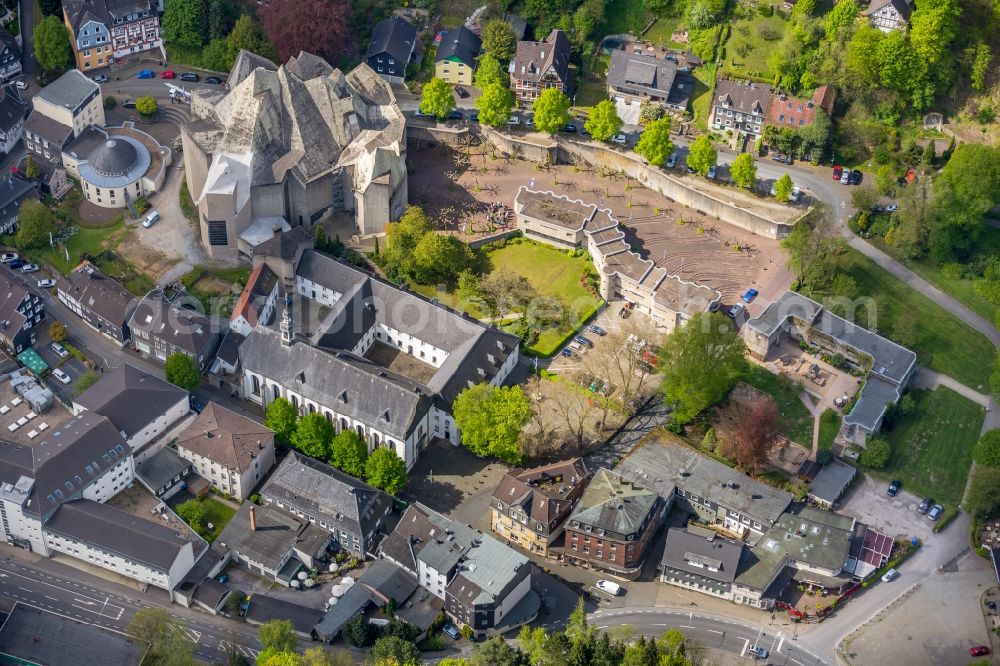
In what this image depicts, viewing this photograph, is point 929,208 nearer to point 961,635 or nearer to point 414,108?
point 961,635

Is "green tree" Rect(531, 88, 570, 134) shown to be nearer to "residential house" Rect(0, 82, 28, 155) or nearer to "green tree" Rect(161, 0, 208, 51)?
"green tree" Rect(161, 0, 208, 51)

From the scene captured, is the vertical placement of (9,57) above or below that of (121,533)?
above

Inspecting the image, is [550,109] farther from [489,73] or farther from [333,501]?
[333,501]

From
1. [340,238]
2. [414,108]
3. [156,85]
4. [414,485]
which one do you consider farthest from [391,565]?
[156,85]

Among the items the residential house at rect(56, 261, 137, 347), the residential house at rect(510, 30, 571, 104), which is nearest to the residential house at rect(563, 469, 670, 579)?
the residential house at rect(56, 261, 137, 347)

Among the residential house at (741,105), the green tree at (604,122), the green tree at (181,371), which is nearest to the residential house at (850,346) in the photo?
the residential house at (741,105)

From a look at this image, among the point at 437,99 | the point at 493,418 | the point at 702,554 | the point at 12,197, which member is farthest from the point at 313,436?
the point at 437,99

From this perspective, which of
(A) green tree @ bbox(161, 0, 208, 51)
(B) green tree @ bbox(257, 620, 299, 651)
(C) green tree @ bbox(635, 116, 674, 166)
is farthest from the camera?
(A) green tree @ bbox(161, 0, 208, 51)
